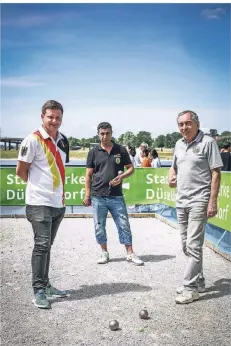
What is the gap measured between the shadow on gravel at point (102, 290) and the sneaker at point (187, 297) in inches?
22.2

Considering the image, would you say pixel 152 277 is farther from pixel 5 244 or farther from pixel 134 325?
pixel 5 244

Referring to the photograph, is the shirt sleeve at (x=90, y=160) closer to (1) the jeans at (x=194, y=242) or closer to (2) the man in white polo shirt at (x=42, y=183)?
(2) the man in white polo shirt at (x=42, y=183)

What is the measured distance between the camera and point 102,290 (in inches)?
213

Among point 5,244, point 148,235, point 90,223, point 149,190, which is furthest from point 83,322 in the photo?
point 149,190

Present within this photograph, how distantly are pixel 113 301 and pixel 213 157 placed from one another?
1.96 metres

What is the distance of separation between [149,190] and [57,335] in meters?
8.65

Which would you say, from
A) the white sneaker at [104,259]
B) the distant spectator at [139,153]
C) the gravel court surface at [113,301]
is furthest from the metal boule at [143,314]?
the distant spectator at [139,153]

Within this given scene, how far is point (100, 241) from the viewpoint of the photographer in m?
6.90

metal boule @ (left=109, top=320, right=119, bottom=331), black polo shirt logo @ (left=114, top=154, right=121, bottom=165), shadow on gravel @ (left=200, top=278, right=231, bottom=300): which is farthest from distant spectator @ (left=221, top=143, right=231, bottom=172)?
metal boule @ (left=109, top=320, right=119, bottom=331)

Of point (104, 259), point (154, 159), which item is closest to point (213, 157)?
point (104, 259)

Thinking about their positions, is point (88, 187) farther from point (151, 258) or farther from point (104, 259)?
point (151, 258)

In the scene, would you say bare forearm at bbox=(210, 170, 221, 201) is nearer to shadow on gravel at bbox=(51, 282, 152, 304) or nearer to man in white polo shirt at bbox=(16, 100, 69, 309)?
shadow on gravel at bbox=(51, 282, 152, 304)

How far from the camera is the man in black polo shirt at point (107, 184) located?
673 cm

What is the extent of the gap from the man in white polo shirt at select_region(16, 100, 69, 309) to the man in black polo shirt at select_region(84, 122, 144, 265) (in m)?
1.78
